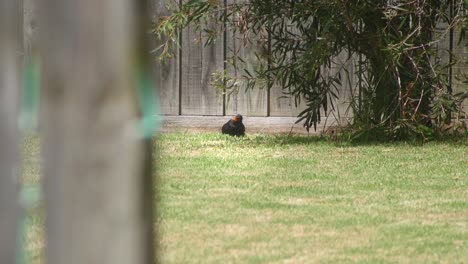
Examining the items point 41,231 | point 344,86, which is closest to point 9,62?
point 41,231

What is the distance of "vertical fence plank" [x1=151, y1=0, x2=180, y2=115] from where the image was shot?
8633mm

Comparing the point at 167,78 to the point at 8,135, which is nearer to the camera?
the point at 8,135

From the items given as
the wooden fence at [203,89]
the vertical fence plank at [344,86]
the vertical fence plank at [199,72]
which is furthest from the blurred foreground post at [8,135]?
the vertical fence plank at [199,72]

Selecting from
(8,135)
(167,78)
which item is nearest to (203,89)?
(167,78)

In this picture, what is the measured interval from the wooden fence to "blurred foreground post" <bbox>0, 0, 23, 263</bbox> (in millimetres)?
6626

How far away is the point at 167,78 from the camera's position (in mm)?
8695

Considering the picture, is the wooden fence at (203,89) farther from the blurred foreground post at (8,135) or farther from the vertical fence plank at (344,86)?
the blurred foreground post at (8,135)

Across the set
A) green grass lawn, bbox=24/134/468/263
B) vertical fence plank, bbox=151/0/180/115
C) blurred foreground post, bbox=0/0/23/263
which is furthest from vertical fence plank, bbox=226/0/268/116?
blurred foreground post, bbox=0/0/23/263

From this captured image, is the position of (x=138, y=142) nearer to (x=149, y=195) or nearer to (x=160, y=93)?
(x=149, y=195)

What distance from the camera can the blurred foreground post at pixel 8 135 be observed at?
177cm

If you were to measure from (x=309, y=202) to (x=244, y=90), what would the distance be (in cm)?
352

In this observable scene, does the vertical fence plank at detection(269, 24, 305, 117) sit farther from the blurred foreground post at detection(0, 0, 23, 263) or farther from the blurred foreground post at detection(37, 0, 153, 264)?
the blurred foreground post at detection(37, 0, 153, 264)

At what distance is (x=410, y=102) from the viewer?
24.6 ft

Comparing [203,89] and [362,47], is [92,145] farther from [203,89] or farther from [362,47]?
[203,89]
